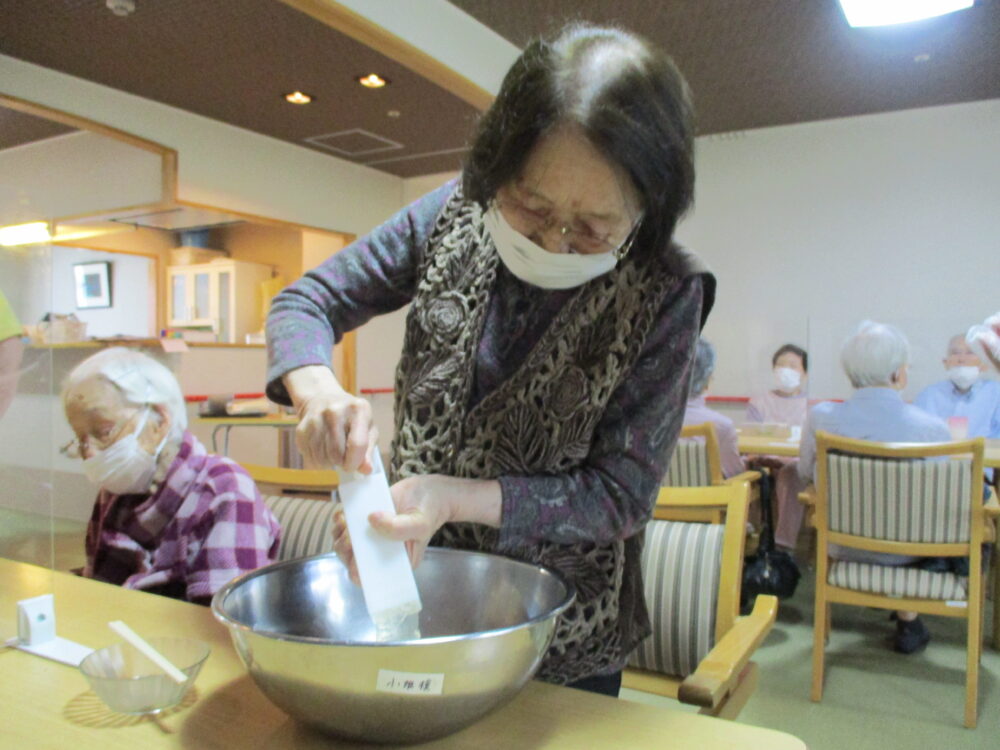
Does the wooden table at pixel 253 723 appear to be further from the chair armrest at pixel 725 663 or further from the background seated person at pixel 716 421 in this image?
the background seated person at pixel 716 421

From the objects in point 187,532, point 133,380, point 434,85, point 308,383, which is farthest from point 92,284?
point 308,383

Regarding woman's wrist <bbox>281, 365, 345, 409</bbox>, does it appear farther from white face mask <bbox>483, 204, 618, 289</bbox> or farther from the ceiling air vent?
the ceiling air vent

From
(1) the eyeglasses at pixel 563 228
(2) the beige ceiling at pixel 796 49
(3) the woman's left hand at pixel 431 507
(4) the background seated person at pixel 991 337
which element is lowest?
(3) the woman's left hand at pixel 431 507

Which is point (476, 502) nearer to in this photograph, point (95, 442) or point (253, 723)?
point (253, 723)

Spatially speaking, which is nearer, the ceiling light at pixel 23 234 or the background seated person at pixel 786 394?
the ceiling light at pixel 23 234

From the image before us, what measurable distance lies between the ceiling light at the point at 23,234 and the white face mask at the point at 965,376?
481 cm

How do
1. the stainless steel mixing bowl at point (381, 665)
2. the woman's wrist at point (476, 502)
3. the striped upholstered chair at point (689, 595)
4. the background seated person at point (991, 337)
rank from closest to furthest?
the stainless steel mixing bowl at point (381, 665) < the woman's wrist at point (476, 502) < the striped upholstered chair at point (689, 595) < the background seated person at point (991, 337)

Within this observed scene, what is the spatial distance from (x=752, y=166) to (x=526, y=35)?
92.0 inches

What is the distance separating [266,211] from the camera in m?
5.69

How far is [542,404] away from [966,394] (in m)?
4.56

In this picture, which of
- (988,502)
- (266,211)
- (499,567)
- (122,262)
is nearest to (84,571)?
(499,567)

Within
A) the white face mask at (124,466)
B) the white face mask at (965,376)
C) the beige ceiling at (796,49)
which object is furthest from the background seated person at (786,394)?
the white face mask at (124,466)

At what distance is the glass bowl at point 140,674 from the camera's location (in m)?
0.78

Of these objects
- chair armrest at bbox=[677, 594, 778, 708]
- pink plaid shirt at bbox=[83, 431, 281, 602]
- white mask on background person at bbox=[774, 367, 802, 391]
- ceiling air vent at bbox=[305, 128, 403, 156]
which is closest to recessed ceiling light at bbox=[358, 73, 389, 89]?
ceiling air vent at bbox=[305, 128, 403, 156]
